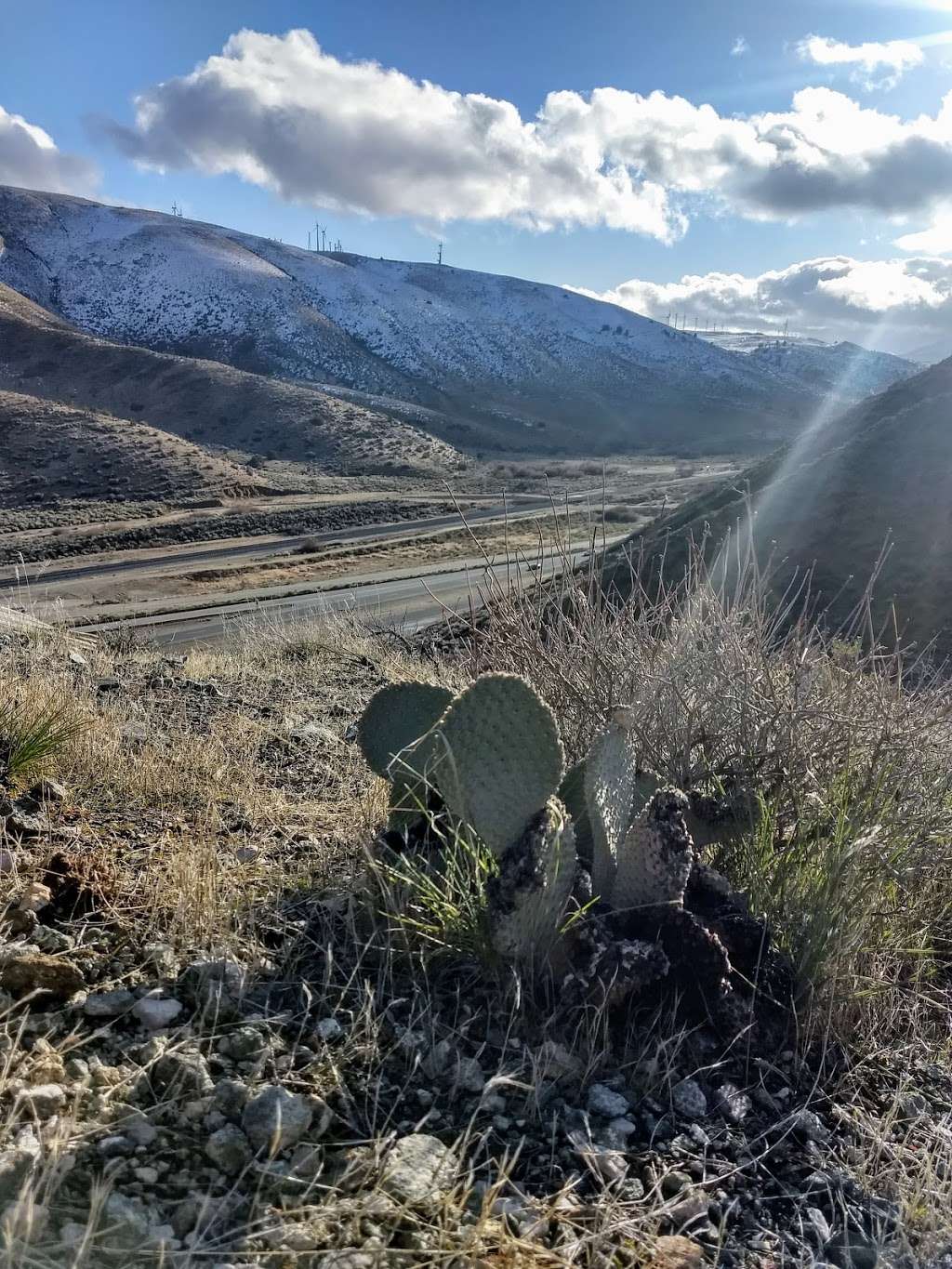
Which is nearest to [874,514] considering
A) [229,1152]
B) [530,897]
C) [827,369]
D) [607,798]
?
[607,798]

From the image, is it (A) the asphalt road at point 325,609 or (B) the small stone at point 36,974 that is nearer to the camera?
(B) the small stone at point 36,974

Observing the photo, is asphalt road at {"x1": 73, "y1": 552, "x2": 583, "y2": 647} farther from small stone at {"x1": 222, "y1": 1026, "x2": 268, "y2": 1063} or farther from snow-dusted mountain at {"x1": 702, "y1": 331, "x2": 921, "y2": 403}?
snow-dusted mountain at {"x1": 702, "y1": 331, "x2": 921, "y2": 403}

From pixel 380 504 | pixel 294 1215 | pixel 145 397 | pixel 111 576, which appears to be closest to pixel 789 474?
pixel 294 1215

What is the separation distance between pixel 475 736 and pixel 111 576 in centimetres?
1899

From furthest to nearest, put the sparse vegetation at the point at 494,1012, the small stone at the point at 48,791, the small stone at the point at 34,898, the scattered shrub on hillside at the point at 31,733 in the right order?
the scattered shrub on hillside at the point at 31,733 < the small stone at the point at 48,791 < the small stone at the point at 34,898 < the sparse vegetation at the point at 494,1012

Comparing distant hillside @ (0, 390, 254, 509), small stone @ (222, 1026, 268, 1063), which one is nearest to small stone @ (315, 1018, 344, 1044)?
small stone @ (222, 1026, 268, 1063)

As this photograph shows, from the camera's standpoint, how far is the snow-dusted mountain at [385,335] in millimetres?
91375

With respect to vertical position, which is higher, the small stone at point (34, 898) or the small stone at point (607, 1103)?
the small stone at point (34, 898)

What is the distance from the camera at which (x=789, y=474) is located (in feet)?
40.6

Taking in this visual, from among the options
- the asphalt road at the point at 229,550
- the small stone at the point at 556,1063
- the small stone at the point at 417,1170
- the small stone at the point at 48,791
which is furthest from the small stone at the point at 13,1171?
the asphalt road at the point at 229,550

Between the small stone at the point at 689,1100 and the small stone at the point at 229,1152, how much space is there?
1000mm

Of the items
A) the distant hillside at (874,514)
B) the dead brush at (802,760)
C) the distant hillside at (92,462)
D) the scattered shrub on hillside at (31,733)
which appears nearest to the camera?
the dead brush at (802,760)

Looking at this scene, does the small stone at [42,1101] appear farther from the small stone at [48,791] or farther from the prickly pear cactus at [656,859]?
the small stone at [48,791]

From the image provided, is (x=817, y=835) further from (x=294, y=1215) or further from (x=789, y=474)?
(x=789, y=474)
